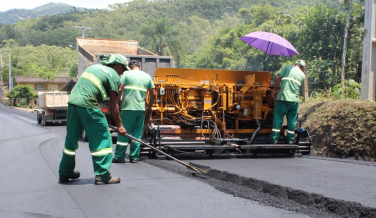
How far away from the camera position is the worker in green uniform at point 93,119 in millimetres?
5023

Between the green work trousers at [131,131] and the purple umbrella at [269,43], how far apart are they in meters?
2.78

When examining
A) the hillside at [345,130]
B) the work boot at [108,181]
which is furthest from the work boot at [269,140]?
the work boot at [108,181]

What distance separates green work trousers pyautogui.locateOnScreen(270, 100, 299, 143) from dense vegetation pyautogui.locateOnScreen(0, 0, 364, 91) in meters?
1.27

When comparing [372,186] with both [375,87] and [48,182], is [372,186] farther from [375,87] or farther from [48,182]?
[375,87]

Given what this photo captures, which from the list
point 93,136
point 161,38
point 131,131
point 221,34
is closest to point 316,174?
point 131,131

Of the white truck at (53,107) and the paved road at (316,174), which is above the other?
the white truck at (53,107)

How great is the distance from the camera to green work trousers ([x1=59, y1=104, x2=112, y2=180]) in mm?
5023

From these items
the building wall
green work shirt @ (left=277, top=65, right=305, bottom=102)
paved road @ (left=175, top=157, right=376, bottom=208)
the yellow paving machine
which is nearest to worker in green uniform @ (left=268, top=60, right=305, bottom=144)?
green work shirt @ (left=277, top=65, right=305, bottom=102)

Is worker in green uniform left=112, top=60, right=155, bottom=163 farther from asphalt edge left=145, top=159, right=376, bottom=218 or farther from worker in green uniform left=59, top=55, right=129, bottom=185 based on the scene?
worker in green uniform left=59, top=55, right=129, bottom=185

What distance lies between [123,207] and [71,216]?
512mm

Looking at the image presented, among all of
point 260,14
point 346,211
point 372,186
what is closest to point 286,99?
point 372,186

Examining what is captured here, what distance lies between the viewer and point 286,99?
7.68 meters

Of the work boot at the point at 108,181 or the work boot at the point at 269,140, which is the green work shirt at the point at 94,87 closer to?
the work boot at the point at 108,181

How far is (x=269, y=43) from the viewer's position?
880 centimetres
